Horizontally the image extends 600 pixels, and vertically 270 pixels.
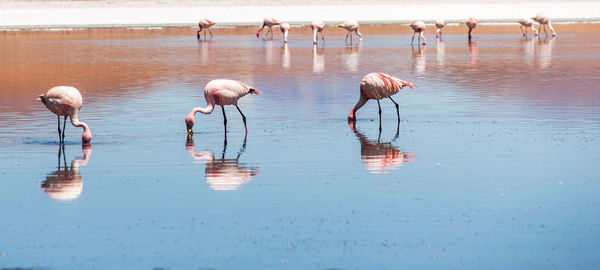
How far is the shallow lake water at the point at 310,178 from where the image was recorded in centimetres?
794

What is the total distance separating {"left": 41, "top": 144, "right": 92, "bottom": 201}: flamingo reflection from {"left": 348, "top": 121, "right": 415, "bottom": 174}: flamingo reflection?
12.0 feet

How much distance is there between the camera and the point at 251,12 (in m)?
74.1

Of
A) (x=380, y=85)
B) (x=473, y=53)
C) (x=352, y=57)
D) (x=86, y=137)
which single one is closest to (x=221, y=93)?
(x=86, y=137)

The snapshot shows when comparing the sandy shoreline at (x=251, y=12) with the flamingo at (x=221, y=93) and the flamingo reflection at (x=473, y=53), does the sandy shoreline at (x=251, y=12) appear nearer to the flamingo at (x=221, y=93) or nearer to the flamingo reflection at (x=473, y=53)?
the flamingo reflection at (x=473, y=53)

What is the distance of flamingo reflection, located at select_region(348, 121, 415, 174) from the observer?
468 inches

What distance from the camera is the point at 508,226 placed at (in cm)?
862

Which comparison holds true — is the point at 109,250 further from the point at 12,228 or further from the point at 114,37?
the point at 114,37

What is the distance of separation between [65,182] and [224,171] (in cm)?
199

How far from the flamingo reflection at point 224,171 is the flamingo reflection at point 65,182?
5.11ft

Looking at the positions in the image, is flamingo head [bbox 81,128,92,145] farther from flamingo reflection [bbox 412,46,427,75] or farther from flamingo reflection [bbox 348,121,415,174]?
flamingo reflection [bbox 412,46,427,75]

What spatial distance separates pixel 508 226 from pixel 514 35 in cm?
4103

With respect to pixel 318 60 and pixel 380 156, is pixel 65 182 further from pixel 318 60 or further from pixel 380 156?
pixel 318 60

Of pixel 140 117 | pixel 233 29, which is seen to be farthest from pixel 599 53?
pixel 233 29

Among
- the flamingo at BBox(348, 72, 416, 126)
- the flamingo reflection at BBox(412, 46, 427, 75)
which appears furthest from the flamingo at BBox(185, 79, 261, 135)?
the flamingo reflection at BBox(412, 46, 427, 75)
